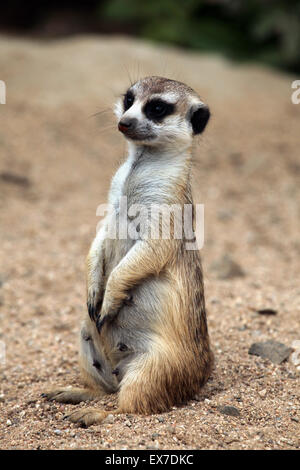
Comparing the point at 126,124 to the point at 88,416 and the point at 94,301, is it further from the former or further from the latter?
the point at 88,416

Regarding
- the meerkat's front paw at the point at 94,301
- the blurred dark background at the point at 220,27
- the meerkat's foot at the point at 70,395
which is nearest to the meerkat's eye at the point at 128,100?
the meerkat's front paw at the point at 94,301

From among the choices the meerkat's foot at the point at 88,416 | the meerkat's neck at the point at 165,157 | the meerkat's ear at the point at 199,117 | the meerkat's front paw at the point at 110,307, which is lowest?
the meerkat's foot at the point at 88,416

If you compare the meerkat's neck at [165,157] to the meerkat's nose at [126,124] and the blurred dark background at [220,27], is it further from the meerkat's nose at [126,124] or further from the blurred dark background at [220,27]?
the blurred dark background at [220,27]

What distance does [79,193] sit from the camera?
24.5 feet

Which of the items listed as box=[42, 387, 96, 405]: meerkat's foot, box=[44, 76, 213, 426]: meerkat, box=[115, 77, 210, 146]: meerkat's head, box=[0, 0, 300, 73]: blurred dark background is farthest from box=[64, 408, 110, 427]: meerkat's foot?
box=[0, 0, 300, 73]: blurred dark background

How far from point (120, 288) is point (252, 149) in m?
5.82

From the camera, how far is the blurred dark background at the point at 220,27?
977 centimetres

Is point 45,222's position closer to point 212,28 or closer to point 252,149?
point 252,149

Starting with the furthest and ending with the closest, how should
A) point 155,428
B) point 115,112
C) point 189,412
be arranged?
point 115,112
point 189,412
point 155,428

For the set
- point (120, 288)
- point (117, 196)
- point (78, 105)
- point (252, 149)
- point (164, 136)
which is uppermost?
point (78, 105)

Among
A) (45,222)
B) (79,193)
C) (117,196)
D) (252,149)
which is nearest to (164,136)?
(117,196)

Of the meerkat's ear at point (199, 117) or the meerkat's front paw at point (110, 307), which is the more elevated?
the meerkat's ear at point (199, 117)

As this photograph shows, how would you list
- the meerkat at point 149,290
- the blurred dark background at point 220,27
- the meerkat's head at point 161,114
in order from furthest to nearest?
the blurred dark background at point 220,27
the meerkat's head at point 161,114
the meerkat at point 149,290

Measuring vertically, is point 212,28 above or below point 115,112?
above
